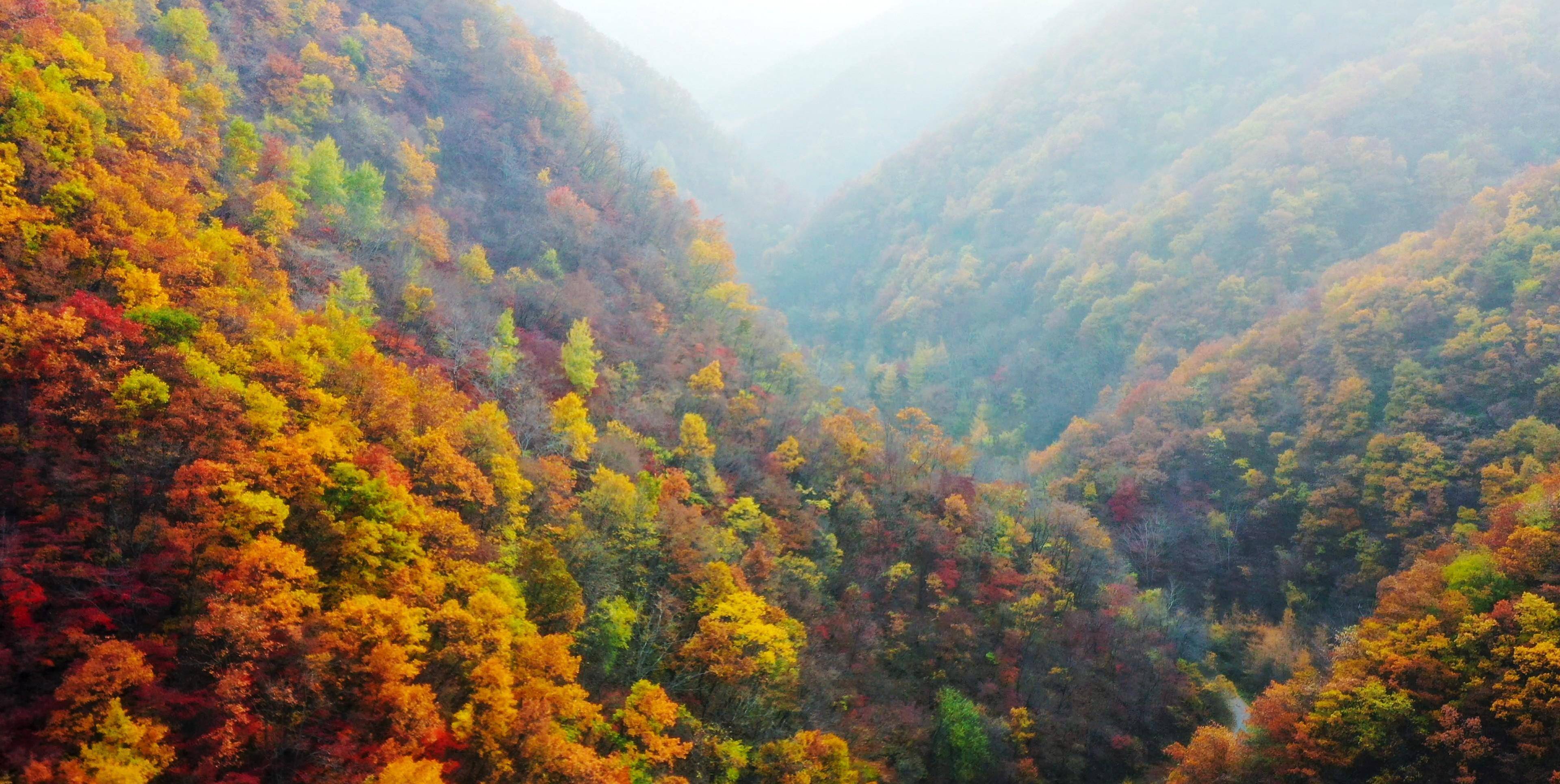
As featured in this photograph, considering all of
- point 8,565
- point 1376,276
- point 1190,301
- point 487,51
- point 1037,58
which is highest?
point 1037,58

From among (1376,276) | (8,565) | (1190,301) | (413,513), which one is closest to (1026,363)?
(1190,301)

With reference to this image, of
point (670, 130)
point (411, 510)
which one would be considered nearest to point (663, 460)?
point (411, 510)

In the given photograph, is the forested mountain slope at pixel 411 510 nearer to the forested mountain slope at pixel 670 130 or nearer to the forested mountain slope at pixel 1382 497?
the forested mountain slope at pixel 1382 497

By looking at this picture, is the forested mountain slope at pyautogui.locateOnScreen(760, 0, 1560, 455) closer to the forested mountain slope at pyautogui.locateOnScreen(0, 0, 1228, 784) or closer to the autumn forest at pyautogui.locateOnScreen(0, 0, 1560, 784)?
the autumn forest at pyautogui.locateOnScreen(0, 0, 1560, 784)

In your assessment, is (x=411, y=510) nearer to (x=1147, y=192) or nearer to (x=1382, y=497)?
(x=1382, y=497)

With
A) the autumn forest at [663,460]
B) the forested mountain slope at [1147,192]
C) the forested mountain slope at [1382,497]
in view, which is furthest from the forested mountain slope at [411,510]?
the forested mountain slope at [1147,192]

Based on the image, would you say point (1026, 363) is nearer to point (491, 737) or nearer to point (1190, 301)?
point (1190, 301)
